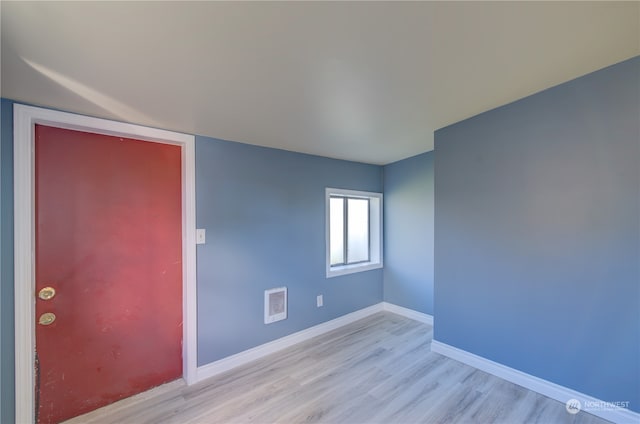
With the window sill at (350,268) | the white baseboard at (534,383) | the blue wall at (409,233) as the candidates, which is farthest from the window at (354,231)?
the white baseboard at (534,383)

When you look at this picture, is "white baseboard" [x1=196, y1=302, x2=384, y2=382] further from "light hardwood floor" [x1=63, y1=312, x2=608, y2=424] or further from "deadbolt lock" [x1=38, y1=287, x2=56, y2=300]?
"deadbolt lock" [x1=38, y1=287, x2=56, y2=300]

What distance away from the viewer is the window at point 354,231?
137 inches

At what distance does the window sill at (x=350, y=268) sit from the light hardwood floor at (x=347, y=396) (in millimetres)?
864

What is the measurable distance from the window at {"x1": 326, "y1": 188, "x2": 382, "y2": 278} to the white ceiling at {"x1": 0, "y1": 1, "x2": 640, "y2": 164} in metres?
1.62

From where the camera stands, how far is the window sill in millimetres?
3207

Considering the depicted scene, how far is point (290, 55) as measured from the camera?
4.35 ft

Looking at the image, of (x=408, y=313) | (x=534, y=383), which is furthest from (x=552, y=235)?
(x=408, y=313)

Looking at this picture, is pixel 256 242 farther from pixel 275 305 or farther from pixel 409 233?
pixel 409 233

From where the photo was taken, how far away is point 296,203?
2867mm

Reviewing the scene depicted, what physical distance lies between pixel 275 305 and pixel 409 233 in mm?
1955

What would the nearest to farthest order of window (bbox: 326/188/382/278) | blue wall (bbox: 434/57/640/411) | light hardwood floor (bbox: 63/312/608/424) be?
1. blue wall (bbox: 434/57/640/411)
2. light hardwood floor (bbox: 63/312/608/424)
3. window (bbox: 326/188/382/278)

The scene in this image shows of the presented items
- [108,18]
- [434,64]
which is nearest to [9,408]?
[108,18]

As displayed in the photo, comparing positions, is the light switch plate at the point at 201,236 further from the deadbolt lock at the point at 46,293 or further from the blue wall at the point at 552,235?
the blue wall at the point at 552,235

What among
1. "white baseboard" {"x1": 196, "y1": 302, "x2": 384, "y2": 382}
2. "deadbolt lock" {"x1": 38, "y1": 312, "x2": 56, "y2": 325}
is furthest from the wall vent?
"deadbolt lock" {"x1": 38, "y1": 312, "x2": 56, "y2": 325}
